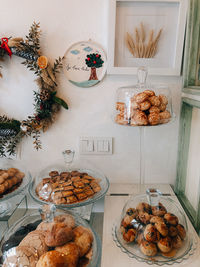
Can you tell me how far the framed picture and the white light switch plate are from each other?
35 cm

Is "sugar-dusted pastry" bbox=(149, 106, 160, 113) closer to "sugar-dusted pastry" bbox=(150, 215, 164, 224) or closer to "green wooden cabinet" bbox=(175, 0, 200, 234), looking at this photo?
"green wooden cabinet" bbox=(175, 0, 200, 234)

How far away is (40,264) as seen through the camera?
643mm

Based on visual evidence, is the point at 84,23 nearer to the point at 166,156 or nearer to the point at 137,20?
the point at 137,20

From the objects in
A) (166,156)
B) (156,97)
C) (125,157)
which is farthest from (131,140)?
(156,97)

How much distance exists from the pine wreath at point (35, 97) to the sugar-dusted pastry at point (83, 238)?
0.52m

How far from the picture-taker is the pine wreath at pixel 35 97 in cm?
102

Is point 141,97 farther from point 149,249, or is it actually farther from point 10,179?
point 10,179

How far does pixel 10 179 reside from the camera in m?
1.02

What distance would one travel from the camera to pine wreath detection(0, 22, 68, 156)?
1022 millimetres

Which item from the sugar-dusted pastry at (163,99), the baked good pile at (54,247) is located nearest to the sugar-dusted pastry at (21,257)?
the baked good pile at (54,247)

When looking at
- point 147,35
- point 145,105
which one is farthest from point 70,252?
point 147,35

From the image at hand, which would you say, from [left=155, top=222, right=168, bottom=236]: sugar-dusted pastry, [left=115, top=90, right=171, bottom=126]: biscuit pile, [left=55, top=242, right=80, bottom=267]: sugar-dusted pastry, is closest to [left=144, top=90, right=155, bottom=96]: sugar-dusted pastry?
[left=115, top=90, right=171, bottom=126]: biscuit pile

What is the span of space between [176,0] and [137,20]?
18 cm

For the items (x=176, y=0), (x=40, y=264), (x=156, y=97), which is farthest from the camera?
(x=176, y=0)
